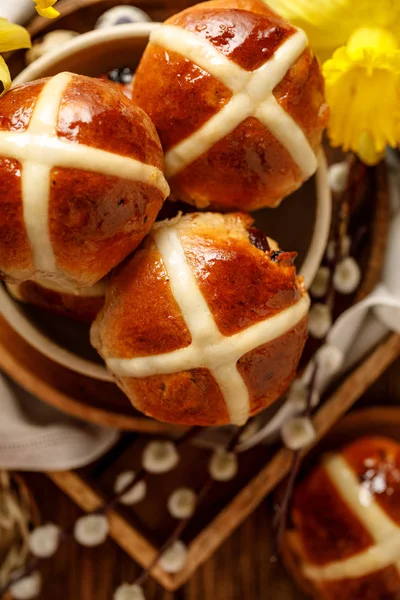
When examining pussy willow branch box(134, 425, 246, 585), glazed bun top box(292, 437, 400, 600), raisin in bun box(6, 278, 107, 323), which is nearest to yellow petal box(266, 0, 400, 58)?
raisin in bun box(6, 278, 107, 323)

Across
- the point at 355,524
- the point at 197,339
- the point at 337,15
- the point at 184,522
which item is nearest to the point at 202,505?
the point at 184,522

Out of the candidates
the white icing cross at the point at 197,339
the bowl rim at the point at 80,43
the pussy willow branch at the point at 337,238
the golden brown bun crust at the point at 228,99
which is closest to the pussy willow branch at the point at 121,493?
the pussy willow branch at the point at 337,238

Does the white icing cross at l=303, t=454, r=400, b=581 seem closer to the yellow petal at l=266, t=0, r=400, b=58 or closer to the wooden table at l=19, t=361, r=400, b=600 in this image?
the wooden table at l=19, t=361, r=400, b=600

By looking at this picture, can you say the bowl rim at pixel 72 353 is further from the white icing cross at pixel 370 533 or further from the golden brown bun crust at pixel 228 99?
the white icing cross at pixel 370 533

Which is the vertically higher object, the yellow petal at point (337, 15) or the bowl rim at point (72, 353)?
the yellow petal at point (337, 15)

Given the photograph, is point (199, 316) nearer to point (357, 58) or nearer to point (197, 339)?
point (197, 339)

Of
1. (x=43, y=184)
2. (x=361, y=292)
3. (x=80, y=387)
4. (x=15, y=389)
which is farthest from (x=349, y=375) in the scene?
(x=43, y=184)
